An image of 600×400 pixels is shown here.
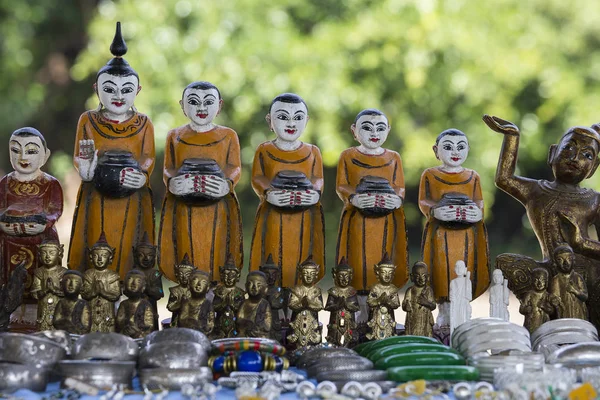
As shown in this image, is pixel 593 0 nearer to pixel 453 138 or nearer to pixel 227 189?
pixel 453 138

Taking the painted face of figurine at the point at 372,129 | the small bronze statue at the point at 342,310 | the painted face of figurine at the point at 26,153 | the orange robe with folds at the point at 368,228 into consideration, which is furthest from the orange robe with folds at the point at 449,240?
the painted face of figurine at the point at 26,153

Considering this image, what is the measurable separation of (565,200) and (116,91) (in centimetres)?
200

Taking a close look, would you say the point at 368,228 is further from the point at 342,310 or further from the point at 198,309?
the point at 198,309

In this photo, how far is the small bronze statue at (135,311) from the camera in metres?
4.18

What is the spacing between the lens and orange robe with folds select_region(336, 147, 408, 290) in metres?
4.74

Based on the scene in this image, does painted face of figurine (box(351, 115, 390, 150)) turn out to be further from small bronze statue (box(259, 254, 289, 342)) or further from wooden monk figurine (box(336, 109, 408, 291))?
small bronze statue (box(259, 254, 289, 342))

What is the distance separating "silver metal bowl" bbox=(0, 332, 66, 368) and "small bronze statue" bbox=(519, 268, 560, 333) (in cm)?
191

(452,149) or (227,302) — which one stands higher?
(452,149)

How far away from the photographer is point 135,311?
13.8 ft

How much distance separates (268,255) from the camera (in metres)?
4.64

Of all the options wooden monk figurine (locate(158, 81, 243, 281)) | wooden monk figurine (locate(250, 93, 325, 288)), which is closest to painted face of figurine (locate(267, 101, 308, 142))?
wooden monk figurine (locate(250, 93, 325, 288))

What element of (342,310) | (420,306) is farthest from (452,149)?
(342,310)

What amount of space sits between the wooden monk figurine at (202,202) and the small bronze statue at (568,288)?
1337mm

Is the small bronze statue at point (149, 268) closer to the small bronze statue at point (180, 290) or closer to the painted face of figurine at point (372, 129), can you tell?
the small bronze statue at point (180, 290)
